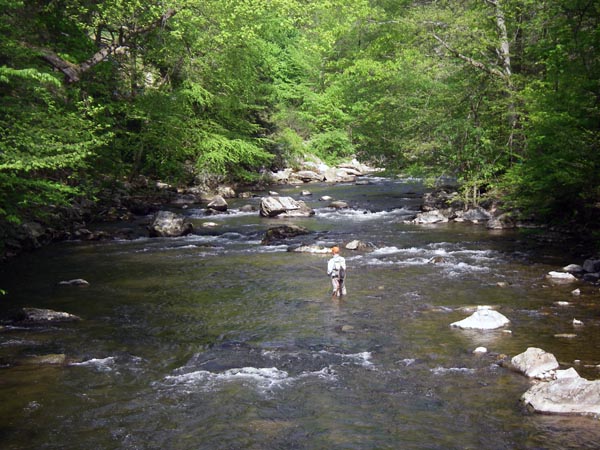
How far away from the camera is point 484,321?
13.9m

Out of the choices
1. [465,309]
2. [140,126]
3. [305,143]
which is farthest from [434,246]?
Answer: [305,143]

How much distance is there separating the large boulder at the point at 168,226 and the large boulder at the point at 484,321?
56.4 ft

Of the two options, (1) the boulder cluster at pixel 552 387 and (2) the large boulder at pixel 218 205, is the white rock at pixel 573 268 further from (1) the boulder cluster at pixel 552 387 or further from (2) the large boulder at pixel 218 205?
(2) the large boulder at pixel 218 205

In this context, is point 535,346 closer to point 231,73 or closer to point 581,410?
point 581,410

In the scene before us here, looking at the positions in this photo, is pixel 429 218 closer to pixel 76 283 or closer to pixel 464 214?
pixel 464 214

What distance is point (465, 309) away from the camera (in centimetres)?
1539

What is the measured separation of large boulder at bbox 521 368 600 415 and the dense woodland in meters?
10.1

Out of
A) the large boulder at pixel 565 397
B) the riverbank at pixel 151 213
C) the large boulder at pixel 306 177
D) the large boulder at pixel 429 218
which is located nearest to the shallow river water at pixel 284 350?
the large boulder at pixel 565 397

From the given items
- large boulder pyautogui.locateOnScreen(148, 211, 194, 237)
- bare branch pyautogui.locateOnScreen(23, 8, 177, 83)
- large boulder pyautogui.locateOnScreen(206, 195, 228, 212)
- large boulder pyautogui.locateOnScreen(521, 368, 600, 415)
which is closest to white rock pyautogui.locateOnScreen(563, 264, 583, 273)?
large boulder pyautogui.locateOnScreen(521, 368, 600, 415)

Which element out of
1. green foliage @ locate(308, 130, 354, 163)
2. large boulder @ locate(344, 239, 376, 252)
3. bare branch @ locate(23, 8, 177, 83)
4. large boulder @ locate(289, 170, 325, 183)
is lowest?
large boulder @ locate(344, 239, 376, 252)

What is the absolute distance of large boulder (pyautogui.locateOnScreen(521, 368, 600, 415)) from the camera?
30.7 ft

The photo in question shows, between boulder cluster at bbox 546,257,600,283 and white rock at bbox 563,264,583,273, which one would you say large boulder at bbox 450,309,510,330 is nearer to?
boulder cluster at bbox 546,257,600,283

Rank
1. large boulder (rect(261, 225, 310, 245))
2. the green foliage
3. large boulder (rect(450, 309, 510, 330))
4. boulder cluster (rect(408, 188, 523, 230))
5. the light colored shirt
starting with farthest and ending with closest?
the green foliage
boulder cluster (rect(408, 188, 523, 230))
large boulder (rect(261, 225, 310, 245))
the light colored shirt
large boulder (rect(450, 309, 510, 330))

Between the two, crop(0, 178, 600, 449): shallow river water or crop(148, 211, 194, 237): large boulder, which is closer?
crop(0, 178, 600, 449): shallow river water
